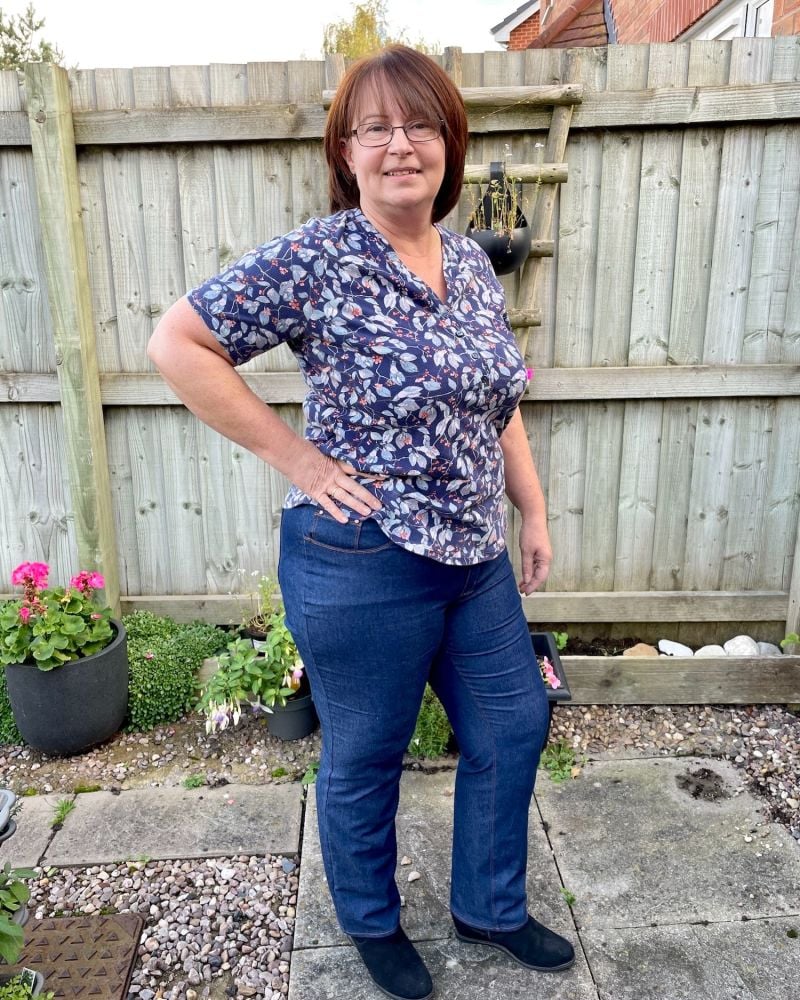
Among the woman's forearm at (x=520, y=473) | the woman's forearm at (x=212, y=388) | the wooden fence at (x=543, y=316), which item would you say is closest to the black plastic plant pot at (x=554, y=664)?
the wooden fence at (x=543, y=316)

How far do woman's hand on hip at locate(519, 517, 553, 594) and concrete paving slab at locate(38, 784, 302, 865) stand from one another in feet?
3.54

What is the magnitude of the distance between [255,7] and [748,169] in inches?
285

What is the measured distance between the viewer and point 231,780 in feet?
8.50

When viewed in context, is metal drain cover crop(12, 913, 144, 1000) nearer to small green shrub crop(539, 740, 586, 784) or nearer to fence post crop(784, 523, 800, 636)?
small green shrub crop(539, 740, 586, 784)

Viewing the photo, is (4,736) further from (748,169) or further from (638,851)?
(748,169)

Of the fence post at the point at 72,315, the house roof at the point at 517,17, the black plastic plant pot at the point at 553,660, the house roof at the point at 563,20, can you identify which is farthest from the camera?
the house roof at the point at 517,17

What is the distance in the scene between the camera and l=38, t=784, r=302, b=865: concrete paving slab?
2261 mm

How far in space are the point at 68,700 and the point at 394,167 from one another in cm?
210

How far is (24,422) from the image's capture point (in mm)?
2986

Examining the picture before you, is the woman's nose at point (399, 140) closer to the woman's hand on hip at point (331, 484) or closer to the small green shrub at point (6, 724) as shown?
the woman's hand on hip at point (331, 484)

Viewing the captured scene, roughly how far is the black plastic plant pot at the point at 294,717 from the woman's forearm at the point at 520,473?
4.08ft

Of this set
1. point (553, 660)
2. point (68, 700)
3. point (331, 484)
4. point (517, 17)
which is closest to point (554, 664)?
point (553, 660)

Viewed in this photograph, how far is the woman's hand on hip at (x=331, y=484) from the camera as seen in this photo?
4.63ft

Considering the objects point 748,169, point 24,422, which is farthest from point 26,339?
point 748,169
